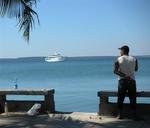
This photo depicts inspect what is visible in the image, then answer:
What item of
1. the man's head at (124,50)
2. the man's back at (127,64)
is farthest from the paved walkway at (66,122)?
the man's head at (124,50)

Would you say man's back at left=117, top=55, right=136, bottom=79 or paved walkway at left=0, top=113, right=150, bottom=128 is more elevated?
man's back at left=117, top=55, right=136, bottom=79

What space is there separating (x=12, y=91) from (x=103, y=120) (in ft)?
8.82

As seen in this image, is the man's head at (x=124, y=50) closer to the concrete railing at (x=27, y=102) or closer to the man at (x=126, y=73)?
the man at (x=126, y=73)

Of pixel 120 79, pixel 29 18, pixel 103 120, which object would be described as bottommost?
pixel 103 120

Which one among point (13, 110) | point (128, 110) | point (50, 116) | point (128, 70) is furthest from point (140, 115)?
point (13, 110)

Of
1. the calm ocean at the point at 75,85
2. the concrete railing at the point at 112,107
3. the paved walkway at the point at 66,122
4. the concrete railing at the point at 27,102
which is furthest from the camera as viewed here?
the calm ocean at the point at 75,85

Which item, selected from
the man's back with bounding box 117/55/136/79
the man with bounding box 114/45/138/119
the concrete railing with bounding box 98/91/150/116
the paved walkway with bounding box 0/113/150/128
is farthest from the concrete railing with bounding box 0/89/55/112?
the man's back with bounding box 117/55/136/79

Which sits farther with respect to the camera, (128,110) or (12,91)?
(12,91)

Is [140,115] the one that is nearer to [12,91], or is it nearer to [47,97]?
[47,97]

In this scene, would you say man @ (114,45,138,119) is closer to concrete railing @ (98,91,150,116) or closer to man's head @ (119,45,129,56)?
man's head @ (119,45,129,56)

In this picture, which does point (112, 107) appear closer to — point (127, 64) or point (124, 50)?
point (127, 64)

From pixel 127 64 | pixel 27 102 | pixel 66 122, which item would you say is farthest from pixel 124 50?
pixel 27 102

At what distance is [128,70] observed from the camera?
41.4 feet

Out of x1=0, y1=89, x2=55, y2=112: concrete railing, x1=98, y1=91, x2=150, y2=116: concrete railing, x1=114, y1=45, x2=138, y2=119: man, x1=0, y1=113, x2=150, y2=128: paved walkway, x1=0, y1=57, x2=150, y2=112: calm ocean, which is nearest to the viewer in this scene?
x1=0, y1=113, x2=150, y2=128: paved walkway
